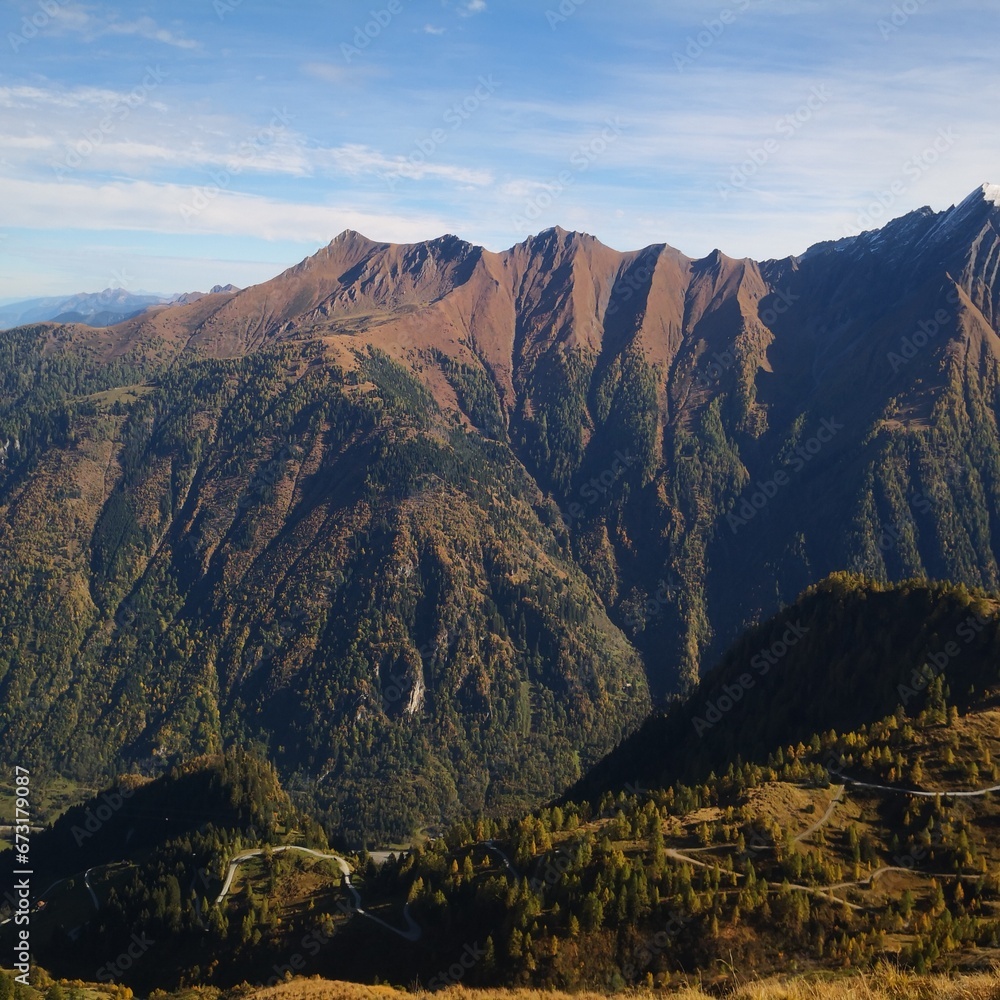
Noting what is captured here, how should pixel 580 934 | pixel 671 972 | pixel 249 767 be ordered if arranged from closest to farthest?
pixel 671 972 < pixel 580 934 < pixel 249 767

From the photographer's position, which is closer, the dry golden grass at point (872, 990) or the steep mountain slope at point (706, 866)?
the dry golden grass at point (872, 990)

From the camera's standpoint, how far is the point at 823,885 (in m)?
90.3

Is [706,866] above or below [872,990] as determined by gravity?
below

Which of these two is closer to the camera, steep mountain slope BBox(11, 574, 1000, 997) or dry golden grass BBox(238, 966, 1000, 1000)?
dry golden grass BBox(238, 966, 1000, 1000)

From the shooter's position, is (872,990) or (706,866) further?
(706,866)

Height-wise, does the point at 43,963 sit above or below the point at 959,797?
below

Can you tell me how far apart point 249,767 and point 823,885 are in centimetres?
14595

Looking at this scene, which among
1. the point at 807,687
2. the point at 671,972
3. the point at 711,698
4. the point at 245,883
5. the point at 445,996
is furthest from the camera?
the point at 711,698

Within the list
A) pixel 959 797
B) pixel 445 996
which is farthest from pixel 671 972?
pixel 959 797

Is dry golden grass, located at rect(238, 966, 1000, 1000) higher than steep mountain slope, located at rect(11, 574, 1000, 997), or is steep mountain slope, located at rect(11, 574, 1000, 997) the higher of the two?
dry golden grass, located at rect(238, 966, 1000, 1000)

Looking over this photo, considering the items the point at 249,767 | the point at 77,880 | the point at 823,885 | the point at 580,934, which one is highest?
the point at 823,885

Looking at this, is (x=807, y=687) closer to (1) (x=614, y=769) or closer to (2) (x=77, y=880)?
(1) (x=614, y=769)

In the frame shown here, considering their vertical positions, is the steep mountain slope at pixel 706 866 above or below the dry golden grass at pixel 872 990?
below

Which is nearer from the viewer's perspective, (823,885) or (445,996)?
(445,996)
